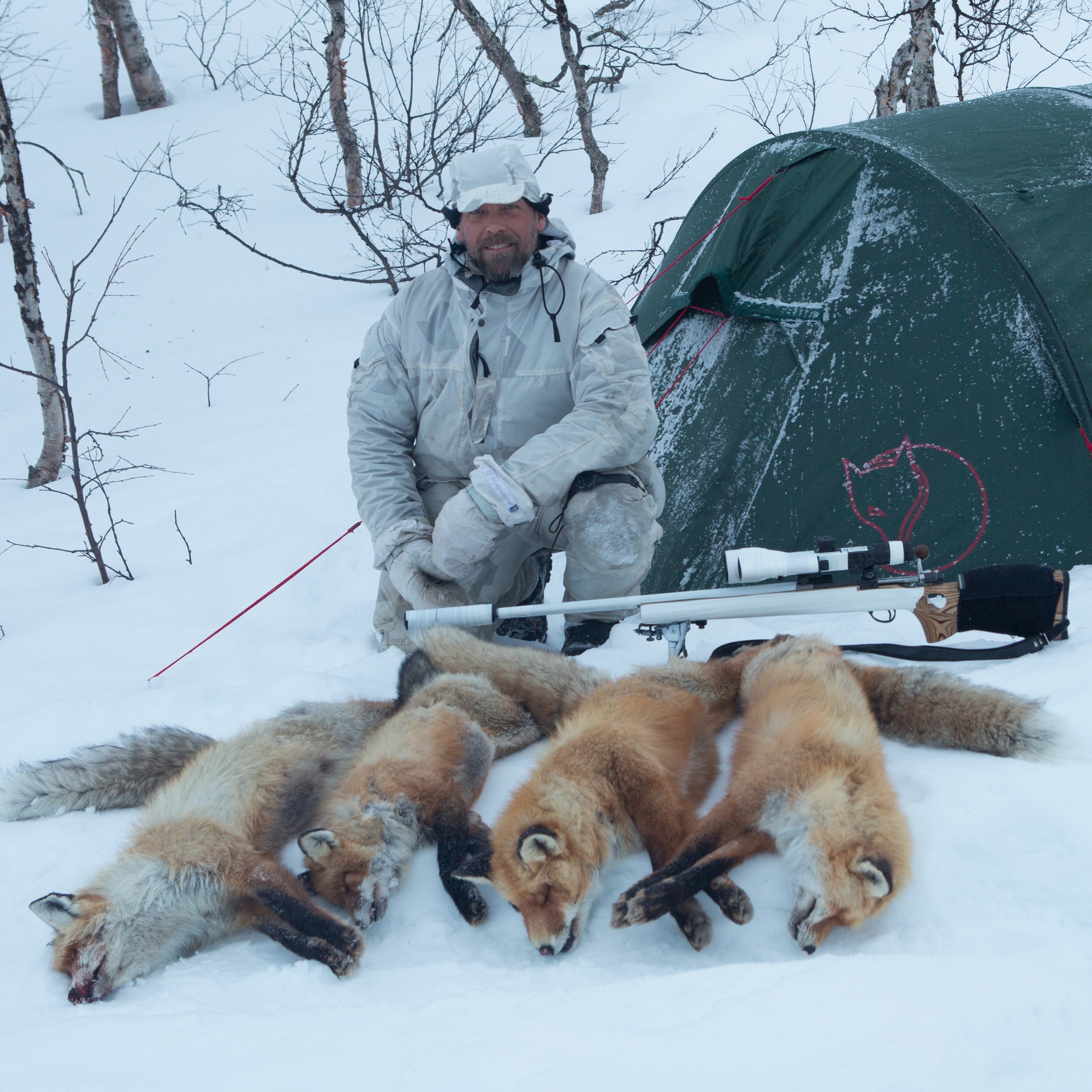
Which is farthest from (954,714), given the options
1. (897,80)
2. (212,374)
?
(212,374)

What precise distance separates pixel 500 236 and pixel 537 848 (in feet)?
8.56

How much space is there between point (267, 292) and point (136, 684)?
963 centimetres

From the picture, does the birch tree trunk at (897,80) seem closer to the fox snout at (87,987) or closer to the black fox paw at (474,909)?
the black fox paw at (474,909)

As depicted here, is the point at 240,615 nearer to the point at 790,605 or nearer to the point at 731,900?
the point at 790,605

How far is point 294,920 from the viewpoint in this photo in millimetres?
2092

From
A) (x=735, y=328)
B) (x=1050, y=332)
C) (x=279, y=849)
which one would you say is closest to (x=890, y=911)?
(x=279, y=849)

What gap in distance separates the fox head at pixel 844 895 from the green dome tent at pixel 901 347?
84.0 inches

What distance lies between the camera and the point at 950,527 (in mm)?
3758

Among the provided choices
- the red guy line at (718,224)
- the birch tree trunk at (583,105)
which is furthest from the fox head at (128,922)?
the birch tree trunk at (583,105)

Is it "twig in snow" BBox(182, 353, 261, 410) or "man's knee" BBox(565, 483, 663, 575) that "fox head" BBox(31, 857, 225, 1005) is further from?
"twig in snow" BBox(182, 353, 261, 410)

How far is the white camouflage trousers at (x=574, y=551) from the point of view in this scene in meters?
3.71

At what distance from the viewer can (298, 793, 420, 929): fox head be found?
221 centimetres

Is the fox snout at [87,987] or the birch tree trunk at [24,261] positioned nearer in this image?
the fox snout at [87,987]

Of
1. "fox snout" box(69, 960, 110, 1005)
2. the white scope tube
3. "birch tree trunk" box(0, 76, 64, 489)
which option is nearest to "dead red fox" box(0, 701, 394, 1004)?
"fox snout" box(69, 960, 110, 1005)
